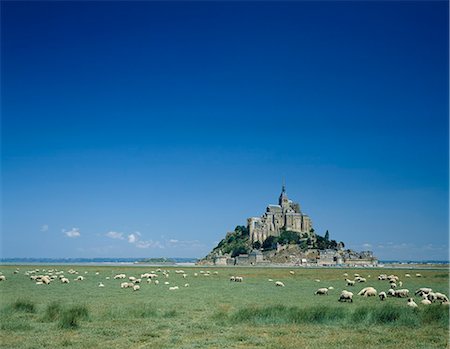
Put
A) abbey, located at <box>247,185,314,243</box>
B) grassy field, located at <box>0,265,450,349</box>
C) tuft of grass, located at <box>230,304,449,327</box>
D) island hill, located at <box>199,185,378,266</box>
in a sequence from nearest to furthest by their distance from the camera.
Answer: grassy field, located at <box>0,265,450,349</box>
tuft of grass, located at <box>230,304,449,327</box>
island hill, located at <box>199,185,378,266</box>
abbey, located at <box>247,185,314,243</box>

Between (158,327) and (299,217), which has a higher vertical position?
(299,217)

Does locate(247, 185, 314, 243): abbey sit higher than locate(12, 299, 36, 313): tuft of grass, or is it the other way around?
locate(247, 185, 314, 243): abbey

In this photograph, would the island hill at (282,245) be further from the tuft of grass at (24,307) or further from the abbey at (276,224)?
the tuft of grass at (24,307)

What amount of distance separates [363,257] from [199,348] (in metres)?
141

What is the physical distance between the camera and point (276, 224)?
170500mm

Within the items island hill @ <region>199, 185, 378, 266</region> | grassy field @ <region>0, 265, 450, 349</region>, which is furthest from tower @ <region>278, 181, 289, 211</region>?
grassy field @ <region>0, 265, 450, 349</region>

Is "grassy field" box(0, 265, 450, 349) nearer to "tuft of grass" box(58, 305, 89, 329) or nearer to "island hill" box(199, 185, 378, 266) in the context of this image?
"tuft of grass" box(58, 305, 89, 329)

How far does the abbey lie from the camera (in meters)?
166

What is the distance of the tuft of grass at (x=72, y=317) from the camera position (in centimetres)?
1596

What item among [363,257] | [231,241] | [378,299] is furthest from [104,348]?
[231,241]

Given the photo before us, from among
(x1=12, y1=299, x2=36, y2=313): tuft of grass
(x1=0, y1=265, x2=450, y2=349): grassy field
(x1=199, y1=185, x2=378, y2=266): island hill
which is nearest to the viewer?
(x1=0, y1=265, x2=450, y2=349): grassy field

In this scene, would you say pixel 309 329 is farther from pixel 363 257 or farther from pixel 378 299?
pixel 363 257

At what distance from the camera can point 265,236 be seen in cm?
16550

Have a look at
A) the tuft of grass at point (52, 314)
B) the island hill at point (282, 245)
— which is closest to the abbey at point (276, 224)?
the island hill at point (282, 245)
